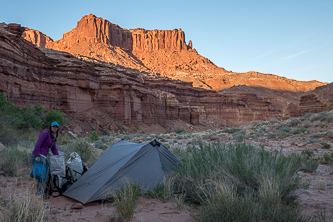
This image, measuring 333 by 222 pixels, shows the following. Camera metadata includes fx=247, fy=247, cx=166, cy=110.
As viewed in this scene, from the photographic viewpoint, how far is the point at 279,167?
490cm

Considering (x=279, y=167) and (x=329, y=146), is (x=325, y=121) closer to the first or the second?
(x=329, y=146)

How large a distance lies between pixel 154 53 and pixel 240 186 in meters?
126

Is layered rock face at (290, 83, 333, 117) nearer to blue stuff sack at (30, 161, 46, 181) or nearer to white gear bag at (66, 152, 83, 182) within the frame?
white gear bag at (66, 152, 83, 182)

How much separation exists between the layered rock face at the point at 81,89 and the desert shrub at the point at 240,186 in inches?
851

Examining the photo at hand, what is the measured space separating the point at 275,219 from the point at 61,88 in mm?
28260

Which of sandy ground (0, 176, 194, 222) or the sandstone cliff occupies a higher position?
the sandstone cliff

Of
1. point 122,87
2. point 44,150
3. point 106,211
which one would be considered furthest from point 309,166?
point 122,87

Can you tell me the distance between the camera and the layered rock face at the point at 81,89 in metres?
22.8

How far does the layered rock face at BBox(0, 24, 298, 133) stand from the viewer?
22797 millimetres

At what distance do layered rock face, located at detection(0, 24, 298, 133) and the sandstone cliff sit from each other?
50.6 meters

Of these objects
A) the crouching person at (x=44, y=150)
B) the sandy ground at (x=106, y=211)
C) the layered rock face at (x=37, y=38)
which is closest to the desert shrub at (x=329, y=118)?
the sandy ground at (x=106, y=211)

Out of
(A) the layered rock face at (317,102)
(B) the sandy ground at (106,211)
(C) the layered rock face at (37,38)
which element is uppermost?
(C) the layered rock face at (37,38)

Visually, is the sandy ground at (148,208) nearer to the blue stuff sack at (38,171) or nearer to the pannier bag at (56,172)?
the pannier bag at (56,172)

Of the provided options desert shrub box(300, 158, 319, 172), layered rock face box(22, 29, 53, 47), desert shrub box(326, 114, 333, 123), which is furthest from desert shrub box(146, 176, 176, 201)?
layered rock face box(22, 29, 53, 47)
